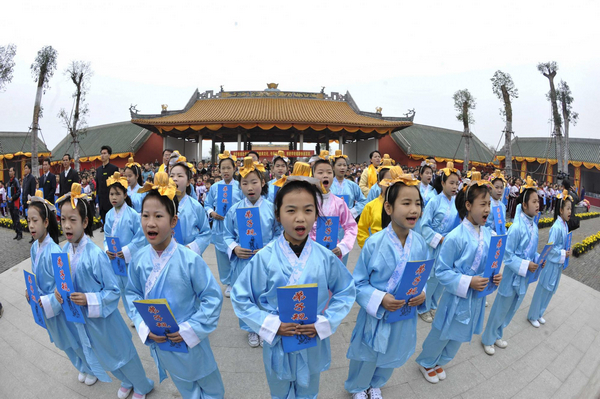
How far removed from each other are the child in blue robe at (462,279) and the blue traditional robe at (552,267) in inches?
66.1

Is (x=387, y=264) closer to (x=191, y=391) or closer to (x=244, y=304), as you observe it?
(x=244, y=304)

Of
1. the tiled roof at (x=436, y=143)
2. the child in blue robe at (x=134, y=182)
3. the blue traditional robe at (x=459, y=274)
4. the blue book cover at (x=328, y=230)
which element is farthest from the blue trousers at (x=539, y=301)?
the tiled roof at (x=436, y=143)

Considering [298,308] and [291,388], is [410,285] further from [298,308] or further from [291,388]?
[291,388]

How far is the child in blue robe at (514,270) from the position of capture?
3.36 metres

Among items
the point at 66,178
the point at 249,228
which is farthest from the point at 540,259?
the point at 66,178

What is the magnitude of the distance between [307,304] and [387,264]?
0.81 m

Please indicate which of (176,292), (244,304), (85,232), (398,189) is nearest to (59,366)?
(85,232)

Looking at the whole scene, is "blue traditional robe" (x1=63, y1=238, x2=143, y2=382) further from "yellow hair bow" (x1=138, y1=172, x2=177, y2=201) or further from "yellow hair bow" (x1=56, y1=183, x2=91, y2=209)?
"yellow hair bow" (x1=138, y1=172, x2=177, y2=201)

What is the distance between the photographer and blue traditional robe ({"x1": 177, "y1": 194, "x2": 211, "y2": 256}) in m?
3.61

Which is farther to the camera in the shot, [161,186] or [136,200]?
[136,200]

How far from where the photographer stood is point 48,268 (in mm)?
2590

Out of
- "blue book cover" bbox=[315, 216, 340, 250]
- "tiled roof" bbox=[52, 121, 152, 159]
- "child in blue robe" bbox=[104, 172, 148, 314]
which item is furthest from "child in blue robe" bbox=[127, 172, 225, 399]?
"tiled roof" bbox=[52, 121, 152, 159]

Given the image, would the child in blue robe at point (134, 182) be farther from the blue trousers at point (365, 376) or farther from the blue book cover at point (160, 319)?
the blue trousers at point (365, 376)

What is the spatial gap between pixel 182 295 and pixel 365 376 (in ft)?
5.16
